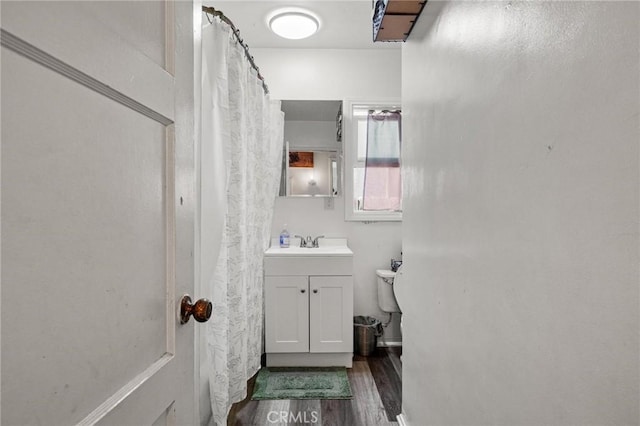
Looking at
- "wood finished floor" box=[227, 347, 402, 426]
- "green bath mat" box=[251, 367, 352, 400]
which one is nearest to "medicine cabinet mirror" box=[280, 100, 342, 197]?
"green bath mat" box=[251, 367, 352, 400]

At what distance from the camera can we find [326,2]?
84.9 inches

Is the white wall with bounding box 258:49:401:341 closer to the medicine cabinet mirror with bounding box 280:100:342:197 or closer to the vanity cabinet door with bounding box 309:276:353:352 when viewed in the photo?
the medicine cabinet mirror with bounding box 280:100:342:197

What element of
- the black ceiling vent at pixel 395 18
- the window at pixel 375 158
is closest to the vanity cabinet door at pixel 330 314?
the window at pixel 375 158

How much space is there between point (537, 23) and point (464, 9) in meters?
0.37

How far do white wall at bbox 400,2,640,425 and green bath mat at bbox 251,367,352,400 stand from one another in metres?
1.02

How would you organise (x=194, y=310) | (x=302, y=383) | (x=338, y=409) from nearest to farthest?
(x=194, y=310) → (x=338, y=409) → (x=302, y=383)

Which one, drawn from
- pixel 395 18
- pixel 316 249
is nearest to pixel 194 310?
pixel 395 18

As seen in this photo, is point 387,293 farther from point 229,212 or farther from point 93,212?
point 93,212

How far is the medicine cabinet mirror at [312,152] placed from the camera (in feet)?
9.30

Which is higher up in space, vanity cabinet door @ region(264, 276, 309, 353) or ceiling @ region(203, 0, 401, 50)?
ceiling @ region(203, 0, 401, 50)

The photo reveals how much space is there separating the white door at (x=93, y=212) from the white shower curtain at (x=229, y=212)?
73cm

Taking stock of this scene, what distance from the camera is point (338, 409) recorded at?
73.9 inches

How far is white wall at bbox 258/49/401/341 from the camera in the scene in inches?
109

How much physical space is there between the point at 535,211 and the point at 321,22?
2.25m
